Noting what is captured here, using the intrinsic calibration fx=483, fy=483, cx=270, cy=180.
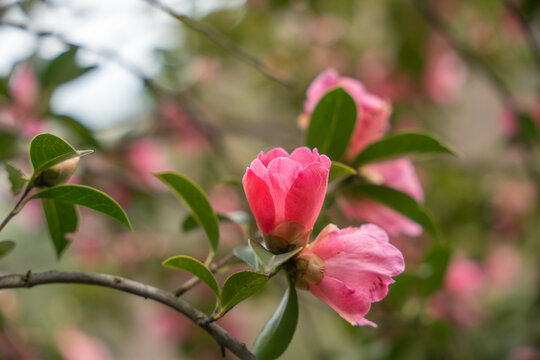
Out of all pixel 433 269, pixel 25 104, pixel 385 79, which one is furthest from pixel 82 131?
pixel 385 79

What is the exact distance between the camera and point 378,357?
2.88ft

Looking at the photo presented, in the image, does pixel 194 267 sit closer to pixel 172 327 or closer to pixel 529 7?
pixel 529 7

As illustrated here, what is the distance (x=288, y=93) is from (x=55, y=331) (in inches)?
43.7

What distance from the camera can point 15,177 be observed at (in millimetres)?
411

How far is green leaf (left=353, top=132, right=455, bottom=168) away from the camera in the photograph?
504 mm

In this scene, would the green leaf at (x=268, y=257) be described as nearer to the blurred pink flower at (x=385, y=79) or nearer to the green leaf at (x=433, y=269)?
the green leaf at (x=433, y=269)

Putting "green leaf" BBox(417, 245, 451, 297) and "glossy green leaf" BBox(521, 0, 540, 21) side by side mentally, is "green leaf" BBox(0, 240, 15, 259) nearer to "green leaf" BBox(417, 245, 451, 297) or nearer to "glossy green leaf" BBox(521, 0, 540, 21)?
"green leaf" BBox(417, 245, 451, 297)

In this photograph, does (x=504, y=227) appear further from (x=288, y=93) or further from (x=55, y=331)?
(x=55, y=331)

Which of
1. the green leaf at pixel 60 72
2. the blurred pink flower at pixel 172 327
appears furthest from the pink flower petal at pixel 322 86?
the blurred pink flower at pixel 172 327

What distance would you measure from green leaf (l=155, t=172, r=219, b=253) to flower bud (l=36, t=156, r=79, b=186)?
80 millimetres

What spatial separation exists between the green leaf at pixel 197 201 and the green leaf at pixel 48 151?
0.30 ft

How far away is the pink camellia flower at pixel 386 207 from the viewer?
1.84 feet

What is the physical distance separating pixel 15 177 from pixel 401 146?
0.37 m

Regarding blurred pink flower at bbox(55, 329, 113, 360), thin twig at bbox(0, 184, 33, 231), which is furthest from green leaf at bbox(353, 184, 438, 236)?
blurred pink flower at bbox(55, 329, 113, 360)
